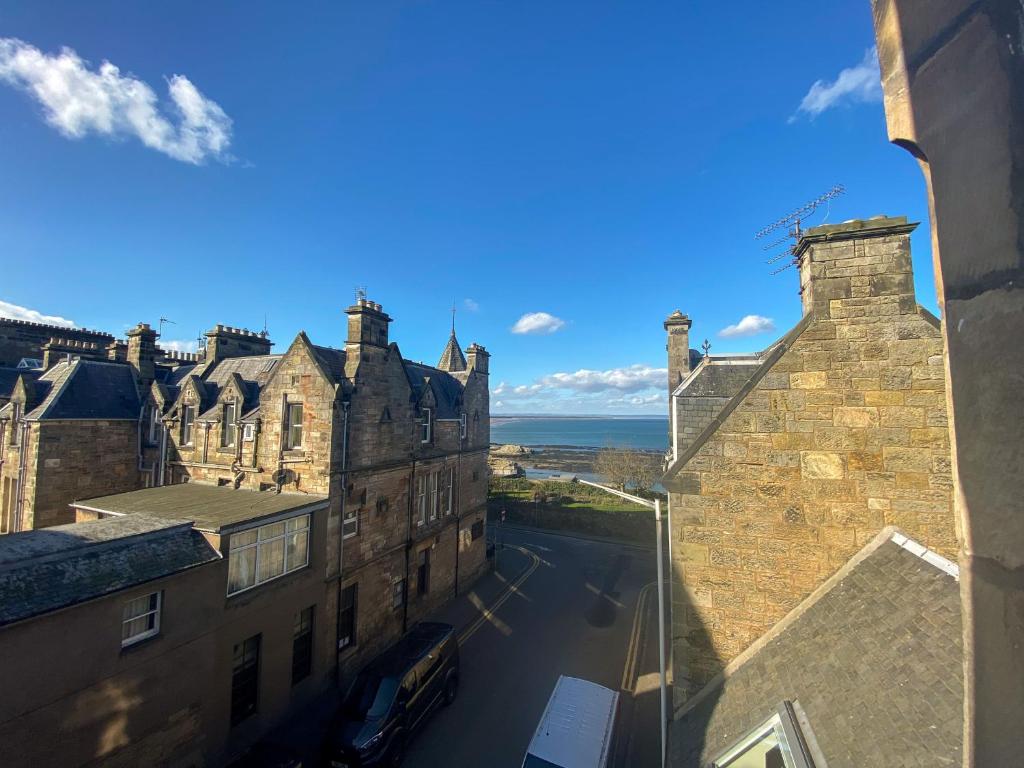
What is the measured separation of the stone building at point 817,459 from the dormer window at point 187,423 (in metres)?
17.7

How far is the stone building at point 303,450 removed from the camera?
1430cm

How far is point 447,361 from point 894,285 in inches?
1017

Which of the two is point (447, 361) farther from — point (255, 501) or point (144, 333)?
point (255, 501)

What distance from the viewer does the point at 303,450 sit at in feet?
47.0

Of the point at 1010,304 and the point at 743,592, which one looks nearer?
the point at 1010,304

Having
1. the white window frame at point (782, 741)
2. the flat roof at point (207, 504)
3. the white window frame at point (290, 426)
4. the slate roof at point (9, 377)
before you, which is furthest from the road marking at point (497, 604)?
the slate roof at point (9, 377)

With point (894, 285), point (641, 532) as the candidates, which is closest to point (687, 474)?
point (894, 285)

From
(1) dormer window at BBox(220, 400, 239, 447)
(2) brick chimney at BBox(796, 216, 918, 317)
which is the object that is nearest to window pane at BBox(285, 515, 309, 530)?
(1) dormer window at BBox(220, 400, 239, 447)

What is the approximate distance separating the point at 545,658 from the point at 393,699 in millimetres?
6633

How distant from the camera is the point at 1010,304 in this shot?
4.03 ft

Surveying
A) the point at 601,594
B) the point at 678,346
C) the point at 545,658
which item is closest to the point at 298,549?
the point at 545,658

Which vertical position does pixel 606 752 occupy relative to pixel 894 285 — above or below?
below

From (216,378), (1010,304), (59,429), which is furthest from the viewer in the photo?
(216,378)

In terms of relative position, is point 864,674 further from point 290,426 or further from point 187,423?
point 187,423
